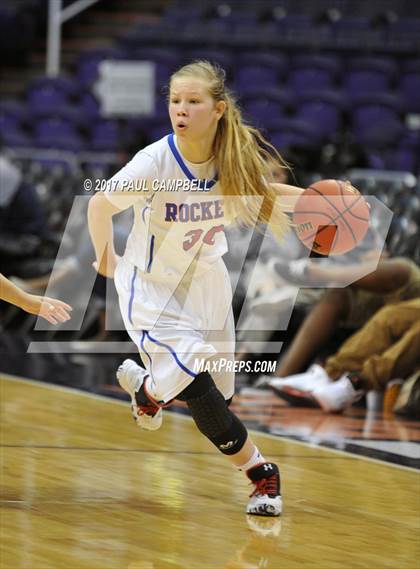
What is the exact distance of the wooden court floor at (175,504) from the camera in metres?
3.46

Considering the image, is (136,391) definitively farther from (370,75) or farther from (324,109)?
(370,75)

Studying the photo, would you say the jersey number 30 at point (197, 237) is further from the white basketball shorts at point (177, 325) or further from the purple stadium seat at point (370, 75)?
the purple stadium seat at point (370, 75)

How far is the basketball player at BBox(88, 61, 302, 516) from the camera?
397 cm

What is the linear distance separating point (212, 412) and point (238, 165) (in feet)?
2.77

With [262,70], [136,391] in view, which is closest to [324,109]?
[262,70]

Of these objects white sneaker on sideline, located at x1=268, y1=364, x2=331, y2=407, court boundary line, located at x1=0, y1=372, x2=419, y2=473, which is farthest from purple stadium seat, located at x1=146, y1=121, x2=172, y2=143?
white sneaker on sideline, located at x1=268, y1=364, x2=331, y2=407

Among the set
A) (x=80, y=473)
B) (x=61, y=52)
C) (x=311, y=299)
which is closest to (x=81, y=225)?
(x=311, y=299)

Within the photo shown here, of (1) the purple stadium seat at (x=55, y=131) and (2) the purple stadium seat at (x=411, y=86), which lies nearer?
(2) the purple stadium seat at (x=411, y=86)

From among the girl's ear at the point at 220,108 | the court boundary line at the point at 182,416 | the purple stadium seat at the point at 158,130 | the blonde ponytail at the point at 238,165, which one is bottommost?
the court boundary line at the point at 182,416

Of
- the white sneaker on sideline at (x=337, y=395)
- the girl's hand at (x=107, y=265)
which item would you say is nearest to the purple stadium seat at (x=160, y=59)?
the white sneaker on sideline at (x=337, y=395)

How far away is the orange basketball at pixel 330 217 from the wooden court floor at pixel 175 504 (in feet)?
3.12

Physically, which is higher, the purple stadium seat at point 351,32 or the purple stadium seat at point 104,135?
the purple stadium seat at point 351,32

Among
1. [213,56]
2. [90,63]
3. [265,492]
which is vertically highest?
[213,56]

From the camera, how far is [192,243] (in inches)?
161
